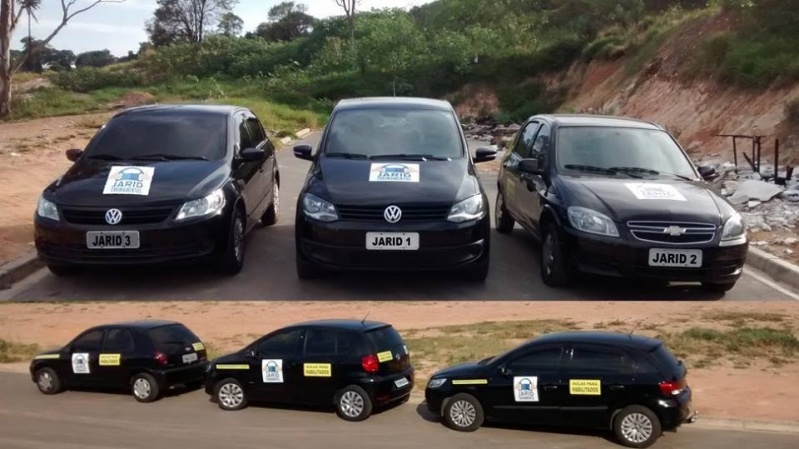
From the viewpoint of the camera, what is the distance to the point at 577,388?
7.77 metres

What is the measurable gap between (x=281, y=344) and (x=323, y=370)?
53 centimetres

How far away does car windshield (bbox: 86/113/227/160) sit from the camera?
1091 cm

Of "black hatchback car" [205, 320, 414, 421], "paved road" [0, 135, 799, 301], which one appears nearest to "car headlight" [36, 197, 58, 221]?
"paved road" [0, 135, 799, 301]

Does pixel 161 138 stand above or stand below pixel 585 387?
above

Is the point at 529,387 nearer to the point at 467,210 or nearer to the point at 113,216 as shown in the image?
the point at 467,210

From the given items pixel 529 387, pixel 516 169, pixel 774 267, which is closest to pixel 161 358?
pixel 529 387

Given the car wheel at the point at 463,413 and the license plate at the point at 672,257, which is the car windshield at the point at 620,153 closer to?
the license plate at the point at 672,257

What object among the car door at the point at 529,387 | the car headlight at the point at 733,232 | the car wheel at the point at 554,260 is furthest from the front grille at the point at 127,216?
the car headlight at the point at 733,232

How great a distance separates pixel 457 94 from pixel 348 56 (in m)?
7.76

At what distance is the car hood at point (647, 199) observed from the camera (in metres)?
9.33

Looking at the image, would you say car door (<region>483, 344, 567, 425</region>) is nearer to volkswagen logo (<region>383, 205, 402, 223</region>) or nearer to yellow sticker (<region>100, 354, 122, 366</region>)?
volkswagen logo (<region>383, 205, 402, 223</region>)

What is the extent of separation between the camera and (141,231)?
31.4 ft

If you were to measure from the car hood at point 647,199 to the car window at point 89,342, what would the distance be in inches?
184

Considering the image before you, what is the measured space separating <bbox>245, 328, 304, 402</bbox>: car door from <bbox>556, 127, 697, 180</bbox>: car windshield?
12.2ft
